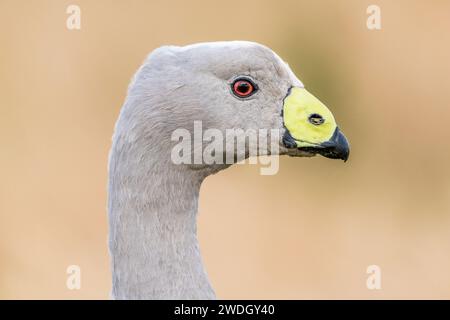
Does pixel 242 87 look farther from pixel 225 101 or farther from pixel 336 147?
pixel 336 147

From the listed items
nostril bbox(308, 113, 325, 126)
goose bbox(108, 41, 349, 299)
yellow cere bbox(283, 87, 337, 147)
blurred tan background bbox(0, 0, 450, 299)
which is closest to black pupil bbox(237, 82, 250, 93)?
goose bbox(108, 41, 349, 299)

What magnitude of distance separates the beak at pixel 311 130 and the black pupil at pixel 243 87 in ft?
0.58

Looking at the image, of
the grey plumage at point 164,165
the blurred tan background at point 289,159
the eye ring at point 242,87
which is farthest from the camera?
the blurred tan background at point 289,159

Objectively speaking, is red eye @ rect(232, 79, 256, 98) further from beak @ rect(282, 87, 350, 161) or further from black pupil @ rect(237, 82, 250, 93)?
beak @ rect(282, 87, 350, 161)

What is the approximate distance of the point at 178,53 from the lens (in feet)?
15.7

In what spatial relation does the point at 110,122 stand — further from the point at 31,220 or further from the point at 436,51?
the point at 436,51

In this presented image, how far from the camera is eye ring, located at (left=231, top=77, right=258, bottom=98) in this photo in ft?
15.8

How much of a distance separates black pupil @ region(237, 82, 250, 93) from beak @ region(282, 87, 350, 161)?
7.0 inches

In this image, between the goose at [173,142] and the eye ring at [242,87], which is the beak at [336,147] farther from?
the eye ring at [242,87]

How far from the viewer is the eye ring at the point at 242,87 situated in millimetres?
4816

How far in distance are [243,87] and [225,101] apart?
0.31ft

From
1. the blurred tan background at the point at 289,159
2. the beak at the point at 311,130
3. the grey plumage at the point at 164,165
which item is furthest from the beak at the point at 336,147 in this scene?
the blurred tan background at the point at 289,159

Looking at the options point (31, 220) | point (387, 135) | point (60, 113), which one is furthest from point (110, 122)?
point (387, 135)

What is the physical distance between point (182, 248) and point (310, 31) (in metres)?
7.81
